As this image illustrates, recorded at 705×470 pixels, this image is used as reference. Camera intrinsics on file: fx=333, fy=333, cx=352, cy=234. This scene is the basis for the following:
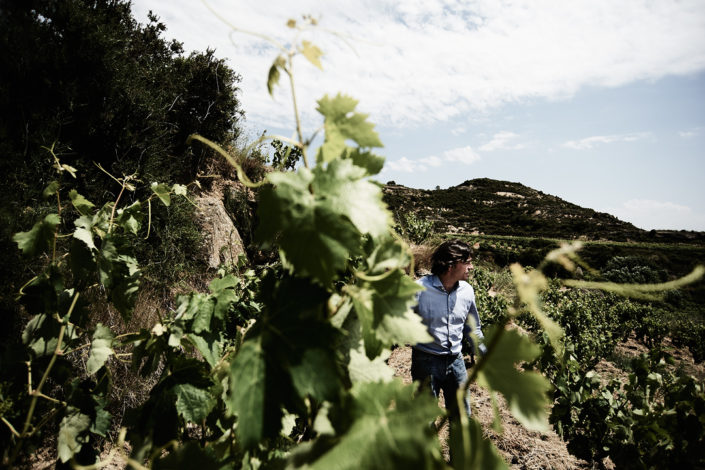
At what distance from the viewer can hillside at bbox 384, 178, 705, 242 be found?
51562 millimetres

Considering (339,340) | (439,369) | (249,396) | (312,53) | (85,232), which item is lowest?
(439,369)

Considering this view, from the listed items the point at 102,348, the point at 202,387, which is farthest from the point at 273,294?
the point at 102,348

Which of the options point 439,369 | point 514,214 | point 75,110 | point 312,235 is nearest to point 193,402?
point 312,235

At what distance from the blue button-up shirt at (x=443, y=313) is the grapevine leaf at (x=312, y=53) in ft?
9.97

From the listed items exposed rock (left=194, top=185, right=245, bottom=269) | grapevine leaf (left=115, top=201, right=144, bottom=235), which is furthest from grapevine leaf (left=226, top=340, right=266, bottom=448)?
exposed rock (left=194, top=185, right=245, bottom=269)

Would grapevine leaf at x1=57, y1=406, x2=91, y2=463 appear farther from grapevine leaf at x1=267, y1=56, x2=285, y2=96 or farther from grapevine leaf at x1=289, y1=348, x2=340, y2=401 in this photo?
grapevine leaf at x1=267, y1=56, x2=285, y2=96

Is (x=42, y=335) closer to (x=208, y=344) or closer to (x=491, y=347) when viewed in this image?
(x=208, y=344)

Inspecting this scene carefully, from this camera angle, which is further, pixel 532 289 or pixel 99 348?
pixel 99 348

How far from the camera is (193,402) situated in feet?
3.54

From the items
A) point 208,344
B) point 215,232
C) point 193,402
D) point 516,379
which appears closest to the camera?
point 516,379

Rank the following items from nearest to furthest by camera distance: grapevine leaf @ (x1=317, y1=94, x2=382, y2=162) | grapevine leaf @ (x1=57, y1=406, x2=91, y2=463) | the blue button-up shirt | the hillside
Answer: grapevine leaf @ (x1=317, y1=94, x2=382, y2=162) → grapevine leaf @ (x1=57, y1=406, x2=91, y2=463) → the blue button-up shirt → the hillside

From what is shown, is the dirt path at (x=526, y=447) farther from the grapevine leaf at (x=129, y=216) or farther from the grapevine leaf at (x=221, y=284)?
the grapevine leaf at (x=129, y=216)

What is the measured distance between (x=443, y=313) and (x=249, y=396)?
3.23 meters

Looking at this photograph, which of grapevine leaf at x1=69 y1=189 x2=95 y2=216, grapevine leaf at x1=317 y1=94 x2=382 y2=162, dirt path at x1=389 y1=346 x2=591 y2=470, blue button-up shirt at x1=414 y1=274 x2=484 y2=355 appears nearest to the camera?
grapevine leaf at x1=317 y1=94 x2=382 y2=162
